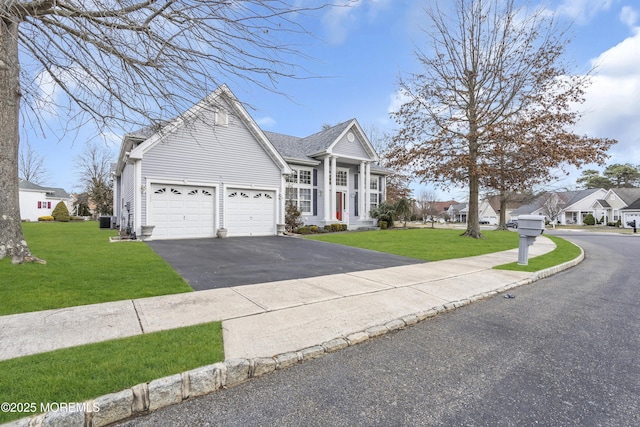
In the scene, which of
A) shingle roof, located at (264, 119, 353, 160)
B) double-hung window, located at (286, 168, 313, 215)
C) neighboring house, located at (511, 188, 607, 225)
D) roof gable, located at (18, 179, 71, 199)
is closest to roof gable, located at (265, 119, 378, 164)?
shingle roof, located at (264, 119, 353, 160)

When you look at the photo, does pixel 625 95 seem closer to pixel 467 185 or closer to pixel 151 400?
pixel 467 185

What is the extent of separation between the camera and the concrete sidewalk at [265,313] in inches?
129

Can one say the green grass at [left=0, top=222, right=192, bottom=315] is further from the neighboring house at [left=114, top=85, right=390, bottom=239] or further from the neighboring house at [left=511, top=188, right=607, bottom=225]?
the neighboring house at [left=511, top=188, right=607, bottom=225]

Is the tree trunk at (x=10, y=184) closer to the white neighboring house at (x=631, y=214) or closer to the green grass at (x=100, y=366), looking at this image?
the green grass at (x=100, y=366)

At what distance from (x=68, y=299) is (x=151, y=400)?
333 centimetres

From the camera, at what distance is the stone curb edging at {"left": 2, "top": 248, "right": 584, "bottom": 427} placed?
212 cm

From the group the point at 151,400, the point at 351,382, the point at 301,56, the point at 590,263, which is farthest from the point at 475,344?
the point at 590,263

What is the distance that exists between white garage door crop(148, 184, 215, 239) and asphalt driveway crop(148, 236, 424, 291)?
131 cm

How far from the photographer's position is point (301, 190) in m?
20.4

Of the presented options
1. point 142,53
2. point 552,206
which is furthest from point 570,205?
point 142,53

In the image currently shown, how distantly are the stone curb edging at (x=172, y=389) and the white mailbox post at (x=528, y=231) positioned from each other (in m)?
6.73

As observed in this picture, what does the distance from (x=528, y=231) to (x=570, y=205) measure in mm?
51796

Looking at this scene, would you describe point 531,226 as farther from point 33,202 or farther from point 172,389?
point 33,202

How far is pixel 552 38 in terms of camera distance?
14633 mm
